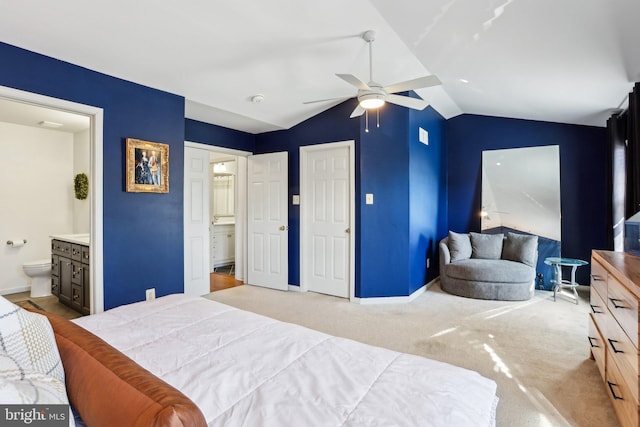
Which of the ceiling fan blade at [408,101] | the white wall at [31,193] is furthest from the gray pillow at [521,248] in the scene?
the white wall at [31,193]

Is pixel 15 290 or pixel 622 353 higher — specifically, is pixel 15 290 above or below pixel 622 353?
below

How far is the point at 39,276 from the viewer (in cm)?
437

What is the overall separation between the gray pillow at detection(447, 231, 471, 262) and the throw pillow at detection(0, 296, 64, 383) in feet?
15.4

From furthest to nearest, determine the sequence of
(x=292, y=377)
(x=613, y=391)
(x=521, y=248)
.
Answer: (x=521, y=248), (x=613, y=391), (x=292, y=377)

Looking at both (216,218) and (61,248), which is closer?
(61,248)

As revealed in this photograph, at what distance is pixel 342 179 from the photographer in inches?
175

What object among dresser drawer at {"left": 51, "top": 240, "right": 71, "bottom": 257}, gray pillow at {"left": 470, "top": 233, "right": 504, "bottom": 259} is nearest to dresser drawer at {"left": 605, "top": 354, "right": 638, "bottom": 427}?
gray pillow at {"left": 470, "top": 233, "right": 504, "bottom": 259}

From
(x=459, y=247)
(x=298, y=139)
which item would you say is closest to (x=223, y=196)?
(x=298, y=139)

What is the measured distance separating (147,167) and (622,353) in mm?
3890

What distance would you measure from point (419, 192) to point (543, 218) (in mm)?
2033

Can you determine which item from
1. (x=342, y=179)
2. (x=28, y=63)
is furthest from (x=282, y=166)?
(x=28, y=63)

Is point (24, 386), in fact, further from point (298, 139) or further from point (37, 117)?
point (37, 117)

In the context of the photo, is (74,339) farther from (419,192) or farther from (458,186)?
(458,186)

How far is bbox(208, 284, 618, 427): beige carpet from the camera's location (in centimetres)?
204
